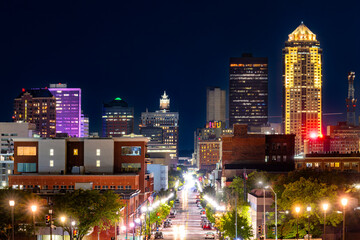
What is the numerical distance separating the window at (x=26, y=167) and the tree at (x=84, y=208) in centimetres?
6569

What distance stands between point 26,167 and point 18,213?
73569 mm

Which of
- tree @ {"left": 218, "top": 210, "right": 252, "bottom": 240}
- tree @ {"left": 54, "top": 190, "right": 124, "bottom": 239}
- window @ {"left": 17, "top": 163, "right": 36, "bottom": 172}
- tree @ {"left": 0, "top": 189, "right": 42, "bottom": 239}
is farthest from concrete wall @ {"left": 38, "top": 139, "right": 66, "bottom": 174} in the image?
tree @ {"left": 54, "top": 190, "right": 124, "bottom": 239}

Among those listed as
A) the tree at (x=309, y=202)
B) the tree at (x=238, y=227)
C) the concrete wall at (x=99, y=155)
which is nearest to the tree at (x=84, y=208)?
the tree at (x=238, y=227)

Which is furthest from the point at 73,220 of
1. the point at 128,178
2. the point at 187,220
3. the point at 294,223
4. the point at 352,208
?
the point at 187,220

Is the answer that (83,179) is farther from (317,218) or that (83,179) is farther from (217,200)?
(317,218)

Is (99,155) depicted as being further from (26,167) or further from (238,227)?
(238,227)

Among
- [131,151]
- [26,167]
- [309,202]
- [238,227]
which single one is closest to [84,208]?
[238,227]

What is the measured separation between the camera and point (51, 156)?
16338 cm

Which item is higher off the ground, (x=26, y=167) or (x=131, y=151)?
(x=131, y=151)

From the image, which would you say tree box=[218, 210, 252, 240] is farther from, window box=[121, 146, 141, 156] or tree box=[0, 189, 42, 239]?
window box=[121, 146, 141, 156]

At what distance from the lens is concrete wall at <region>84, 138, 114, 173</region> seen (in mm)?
163250

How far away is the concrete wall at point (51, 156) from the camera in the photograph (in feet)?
534

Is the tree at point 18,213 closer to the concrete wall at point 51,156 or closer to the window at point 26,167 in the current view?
the concrete wall at point 51,156

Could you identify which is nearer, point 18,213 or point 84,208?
point 18,213
